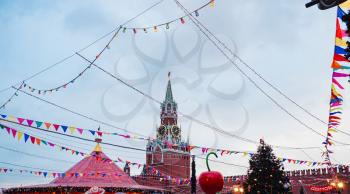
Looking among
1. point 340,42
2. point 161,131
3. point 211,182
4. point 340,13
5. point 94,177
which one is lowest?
point 94,177

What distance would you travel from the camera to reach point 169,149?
65.0 m

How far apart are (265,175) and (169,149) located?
148 ft

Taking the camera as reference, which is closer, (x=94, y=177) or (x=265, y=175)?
(x=265, y=175)

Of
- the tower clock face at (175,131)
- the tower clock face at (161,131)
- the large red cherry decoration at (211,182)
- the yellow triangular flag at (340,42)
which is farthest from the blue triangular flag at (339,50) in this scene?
the tower clock face at (175,131)

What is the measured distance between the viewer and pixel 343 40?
6.16m

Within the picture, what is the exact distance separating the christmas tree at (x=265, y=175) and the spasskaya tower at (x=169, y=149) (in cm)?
4126

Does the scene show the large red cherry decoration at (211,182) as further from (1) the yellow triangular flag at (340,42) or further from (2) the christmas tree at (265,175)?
(2) the christmas tree at (265,175)

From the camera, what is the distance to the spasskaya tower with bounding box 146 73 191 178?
64.8 meters

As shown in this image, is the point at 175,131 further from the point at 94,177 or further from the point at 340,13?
the point at 340,13

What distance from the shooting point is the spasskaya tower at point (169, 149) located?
64812 mm

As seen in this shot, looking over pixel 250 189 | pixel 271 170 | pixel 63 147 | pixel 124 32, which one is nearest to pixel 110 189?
pixel 63 147

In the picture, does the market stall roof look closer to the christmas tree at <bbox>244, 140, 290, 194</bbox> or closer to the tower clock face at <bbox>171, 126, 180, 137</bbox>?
the christmas tree at <bbox>244, 140, 290, 194</bbox>

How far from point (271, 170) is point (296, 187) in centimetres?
2297

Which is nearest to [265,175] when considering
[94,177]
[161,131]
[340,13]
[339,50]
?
[94,177]
